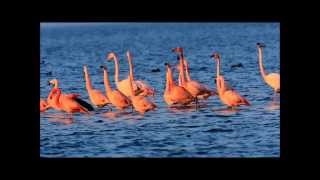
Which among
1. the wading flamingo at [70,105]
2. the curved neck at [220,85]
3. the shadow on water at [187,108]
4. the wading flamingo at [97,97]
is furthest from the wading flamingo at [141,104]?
the curved neck at [220,85]

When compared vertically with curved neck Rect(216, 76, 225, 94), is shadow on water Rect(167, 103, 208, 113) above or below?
below

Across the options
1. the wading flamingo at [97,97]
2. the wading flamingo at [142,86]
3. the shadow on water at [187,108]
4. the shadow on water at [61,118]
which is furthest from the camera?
the wading flamingo at [142,86]

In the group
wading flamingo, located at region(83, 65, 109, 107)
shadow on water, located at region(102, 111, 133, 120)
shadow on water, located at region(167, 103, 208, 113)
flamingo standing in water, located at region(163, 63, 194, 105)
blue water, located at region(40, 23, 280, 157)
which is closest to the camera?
blue water, located at region(40, 23, 280, 157)

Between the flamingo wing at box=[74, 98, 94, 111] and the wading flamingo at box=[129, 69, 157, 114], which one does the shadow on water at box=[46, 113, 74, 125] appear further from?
the wading flamingo at box=[129, 69, 157, 114]

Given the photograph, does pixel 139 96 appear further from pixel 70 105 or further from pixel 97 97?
pixel 70 105

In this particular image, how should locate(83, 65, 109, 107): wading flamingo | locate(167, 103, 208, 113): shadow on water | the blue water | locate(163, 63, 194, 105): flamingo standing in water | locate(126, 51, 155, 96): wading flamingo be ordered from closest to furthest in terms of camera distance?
1. the blue water
2. locate(167, 103, 208, 113): shadow on water
3. locate(163, 63, 194, 105): flamingo standing in water
4. locate(83, 65, 109, 107): wading flamingo
5. locate(126, 51, 155, 96): wading flamingo

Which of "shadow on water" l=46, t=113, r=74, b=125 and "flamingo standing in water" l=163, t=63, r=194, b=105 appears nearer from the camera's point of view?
"shadow on water" l=46, t=113, r=74, b=125

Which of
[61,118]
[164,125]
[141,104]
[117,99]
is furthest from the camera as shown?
[117,99]

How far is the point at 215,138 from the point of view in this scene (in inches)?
250

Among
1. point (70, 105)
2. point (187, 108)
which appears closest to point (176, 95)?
point (187, 108)

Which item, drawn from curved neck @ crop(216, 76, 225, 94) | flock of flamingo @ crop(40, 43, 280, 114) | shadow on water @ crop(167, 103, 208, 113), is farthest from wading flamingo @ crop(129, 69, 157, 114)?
curved neck @ crop(216, 76, 225, 94)

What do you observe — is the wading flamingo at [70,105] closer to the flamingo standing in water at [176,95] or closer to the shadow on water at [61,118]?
the shadow on water at [61,118]

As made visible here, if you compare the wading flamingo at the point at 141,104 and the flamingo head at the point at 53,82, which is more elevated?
the flamingo head at the point at 53,82
